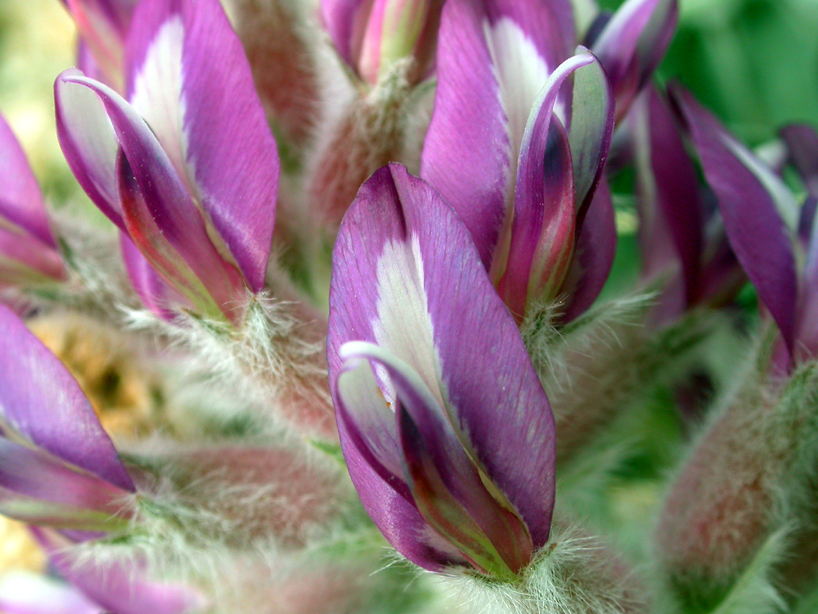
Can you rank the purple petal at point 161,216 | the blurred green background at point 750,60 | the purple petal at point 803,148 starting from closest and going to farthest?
the purple petal at point 161,216 → the purple petal at point 803,148 → the blurred green background at point 750,60

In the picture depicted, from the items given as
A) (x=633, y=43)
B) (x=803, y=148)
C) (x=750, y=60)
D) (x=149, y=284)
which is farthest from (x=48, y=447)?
(x=750, y=60)

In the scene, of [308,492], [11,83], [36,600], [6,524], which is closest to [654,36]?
[308,492]

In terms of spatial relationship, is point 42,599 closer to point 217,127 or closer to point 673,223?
point 217,127

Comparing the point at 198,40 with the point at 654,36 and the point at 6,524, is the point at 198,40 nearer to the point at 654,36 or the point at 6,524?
the point at 654,36

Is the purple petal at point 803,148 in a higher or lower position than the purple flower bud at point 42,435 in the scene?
lower

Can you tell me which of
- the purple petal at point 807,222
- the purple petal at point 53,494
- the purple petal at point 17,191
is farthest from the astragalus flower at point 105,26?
the purple petal at point 807,222

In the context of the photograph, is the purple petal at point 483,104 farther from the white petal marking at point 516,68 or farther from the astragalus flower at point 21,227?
the astragalus flower at point 21,227

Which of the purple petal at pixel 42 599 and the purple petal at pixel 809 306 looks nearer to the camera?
the purple petal at pixel 809 306
